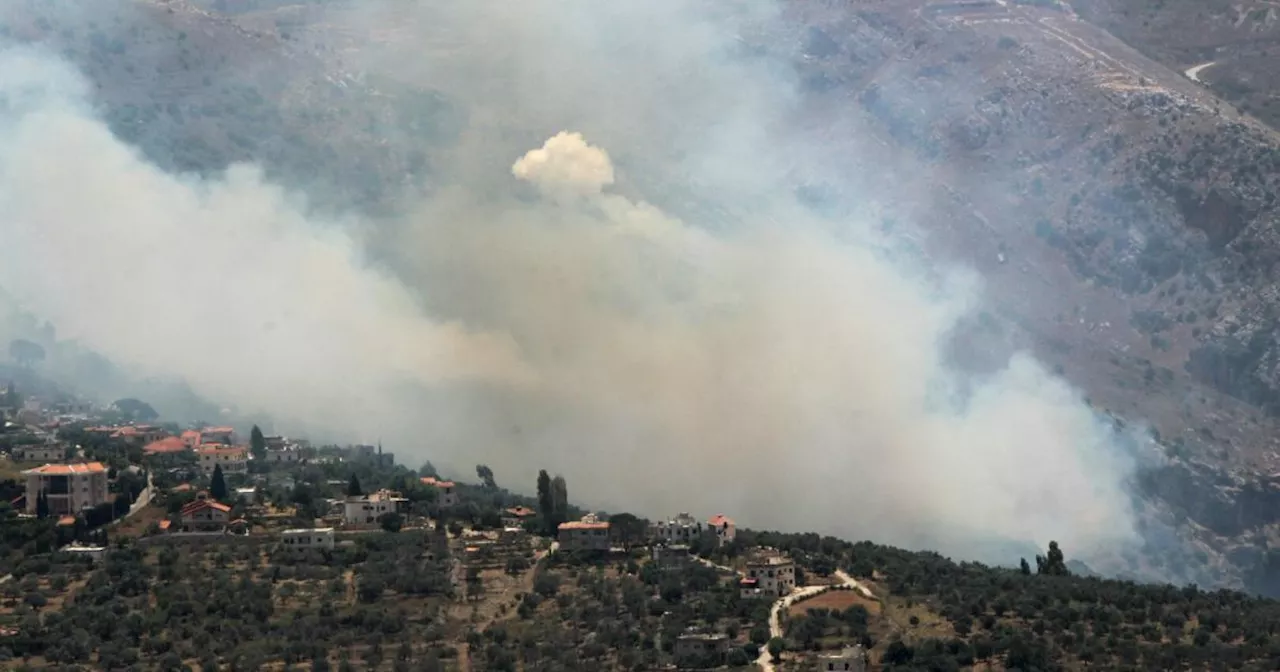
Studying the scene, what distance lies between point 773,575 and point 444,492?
16.3 meters

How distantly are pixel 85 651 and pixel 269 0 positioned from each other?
88.8 m

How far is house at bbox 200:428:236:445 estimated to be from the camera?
11088 centimetres

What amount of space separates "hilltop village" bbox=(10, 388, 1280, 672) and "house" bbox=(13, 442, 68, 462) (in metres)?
0.09

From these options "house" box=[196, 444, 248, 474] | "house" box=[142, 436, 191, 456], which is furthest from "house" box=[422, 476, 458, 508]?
"house" box=[142, 436, 191, 456]

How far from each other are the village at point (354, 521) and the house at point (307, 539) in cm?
4

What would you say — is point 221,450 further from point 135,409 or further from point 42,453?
point 135,409

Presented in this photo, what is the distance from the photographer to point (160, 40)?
153 meters

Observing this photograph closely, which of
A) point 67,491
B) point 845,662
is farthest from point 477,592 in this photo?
point 67,491

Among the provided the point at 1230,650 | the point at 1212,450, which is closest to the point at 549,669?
the point at 1230,650

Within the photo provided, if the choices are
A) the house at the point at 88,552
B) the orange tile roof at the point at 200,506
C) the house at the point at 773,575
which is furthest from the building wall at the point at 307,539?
the house at the point at 773,575

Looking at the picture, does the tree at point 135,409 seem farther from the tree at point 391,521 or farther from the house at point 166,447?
the tree at point 391,521

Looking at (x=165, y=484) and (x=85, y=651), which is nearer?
(x=85, y=651)

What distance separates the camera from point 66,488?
9500 centimetres

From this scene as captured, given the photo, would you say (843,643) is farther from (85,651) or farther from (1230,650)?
(85,651)
